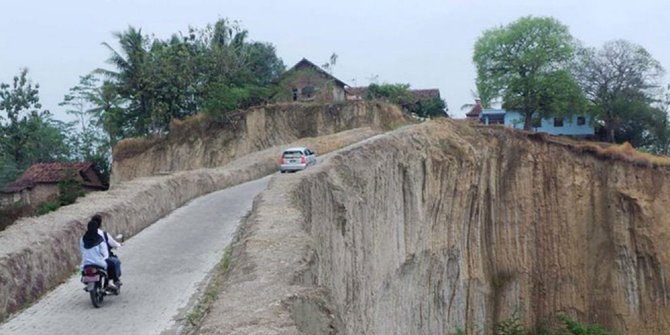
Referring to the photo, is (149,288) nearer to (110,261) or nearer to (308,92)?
(110,261)

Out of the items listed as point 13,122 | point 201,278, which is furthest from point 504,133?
point 13,122

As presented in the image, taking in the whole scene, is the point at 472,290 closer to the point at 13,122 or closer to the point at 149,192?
the point at 149,192

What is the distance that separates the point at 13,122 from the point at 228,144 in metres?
15.5

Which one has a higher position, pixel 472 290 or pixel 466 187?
pixel 466 187

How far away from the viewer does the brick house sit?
169 feet

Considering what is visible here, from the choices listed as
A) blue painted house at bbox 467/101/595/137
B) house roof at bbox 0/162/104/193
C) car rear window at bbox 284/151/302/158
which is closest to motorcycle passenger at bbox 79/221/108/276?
car rear window at bbox 284/151/302/158

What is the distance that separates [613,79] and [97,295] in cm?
5037

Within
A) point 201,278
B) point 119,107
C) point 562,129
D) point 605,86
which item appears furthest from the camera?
point 562,129

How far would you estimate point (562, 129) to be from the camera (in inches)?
2398

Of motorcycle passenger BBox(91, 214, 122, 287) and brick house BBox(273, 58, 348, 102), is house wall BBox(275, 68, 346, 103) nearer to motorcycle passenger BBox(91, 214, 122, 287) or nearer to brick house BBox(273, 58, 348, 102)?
brick house BBox(273, 58, 348, 102)

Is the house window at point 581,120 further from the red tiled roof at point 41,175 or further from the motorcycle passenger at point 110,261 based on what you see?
the motorcycle passenger at point 110,261

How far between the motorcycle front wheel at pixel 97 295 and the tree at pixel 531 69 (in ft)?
138

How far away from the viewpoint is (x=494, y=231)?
36.2 meters

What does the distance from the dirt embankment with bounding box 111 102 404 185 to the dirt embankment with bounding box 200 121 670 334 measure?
10583 mm
